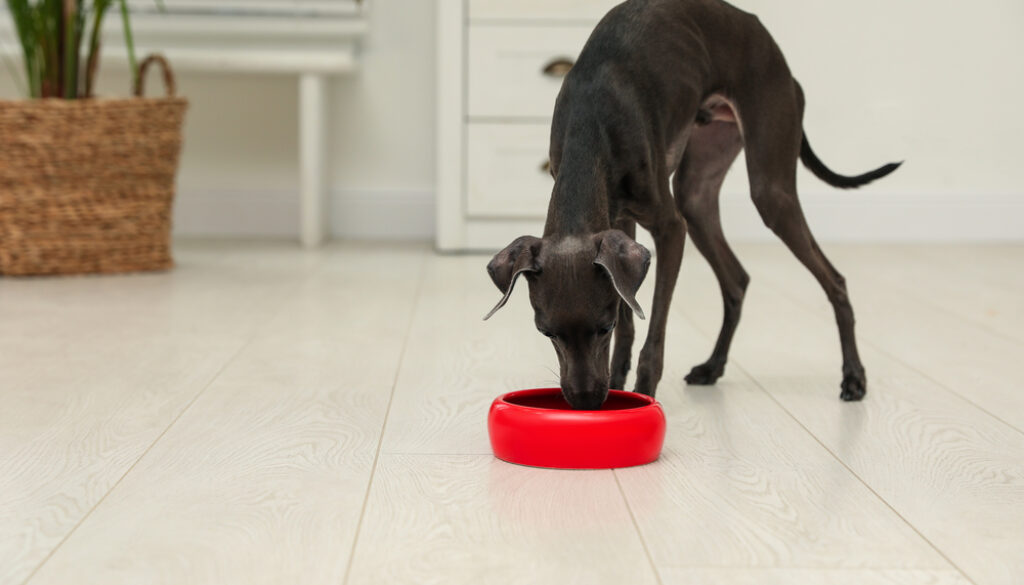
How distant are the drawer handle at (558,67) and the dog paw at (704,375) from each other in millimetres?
1915

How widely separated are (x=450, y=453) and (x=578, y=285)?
1.14 ft

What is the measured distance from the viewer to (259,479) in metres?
1.52

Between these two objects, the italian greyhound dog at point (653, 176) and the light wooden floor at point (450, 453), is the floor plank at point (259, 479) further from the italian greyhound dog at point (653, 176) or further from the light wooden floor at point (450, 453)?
the italian greyhound dog at point (653, 176)

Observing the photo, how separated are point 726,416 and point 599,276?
1.71ft

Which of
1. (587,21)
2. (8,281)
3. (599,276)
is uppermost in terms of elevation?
(587,21)

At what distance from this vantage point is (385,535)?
51.1 inches

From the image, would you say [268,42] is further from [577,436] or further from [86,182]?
[577,436]

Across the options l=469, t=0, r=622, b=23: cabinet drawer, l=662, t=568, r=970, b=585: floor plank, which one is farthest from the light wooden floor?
l=469, t=0, r=622, b=23: cabinet drawer

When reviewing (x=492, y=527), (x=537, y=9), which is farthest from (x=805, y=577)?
(x=537, y=9)

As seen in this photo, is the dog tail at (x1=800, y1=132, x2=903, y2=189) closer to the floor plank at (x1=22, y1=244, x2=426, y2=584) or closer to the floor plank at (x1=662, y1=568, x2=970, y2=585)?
the floor plank at (x1=22, y1=244, x2=426, y2=584)

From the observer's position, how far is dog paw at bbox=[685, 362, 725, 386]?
2141mm

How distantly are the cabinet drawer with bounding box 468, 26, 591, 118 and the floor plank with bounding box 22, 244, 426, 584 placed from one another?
1.54 meters

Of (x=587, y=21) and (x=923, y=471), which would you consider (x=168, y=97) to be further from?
(x=923, y=471)

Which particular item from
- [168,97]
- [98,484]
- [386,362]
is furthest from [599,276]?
[168,97]
